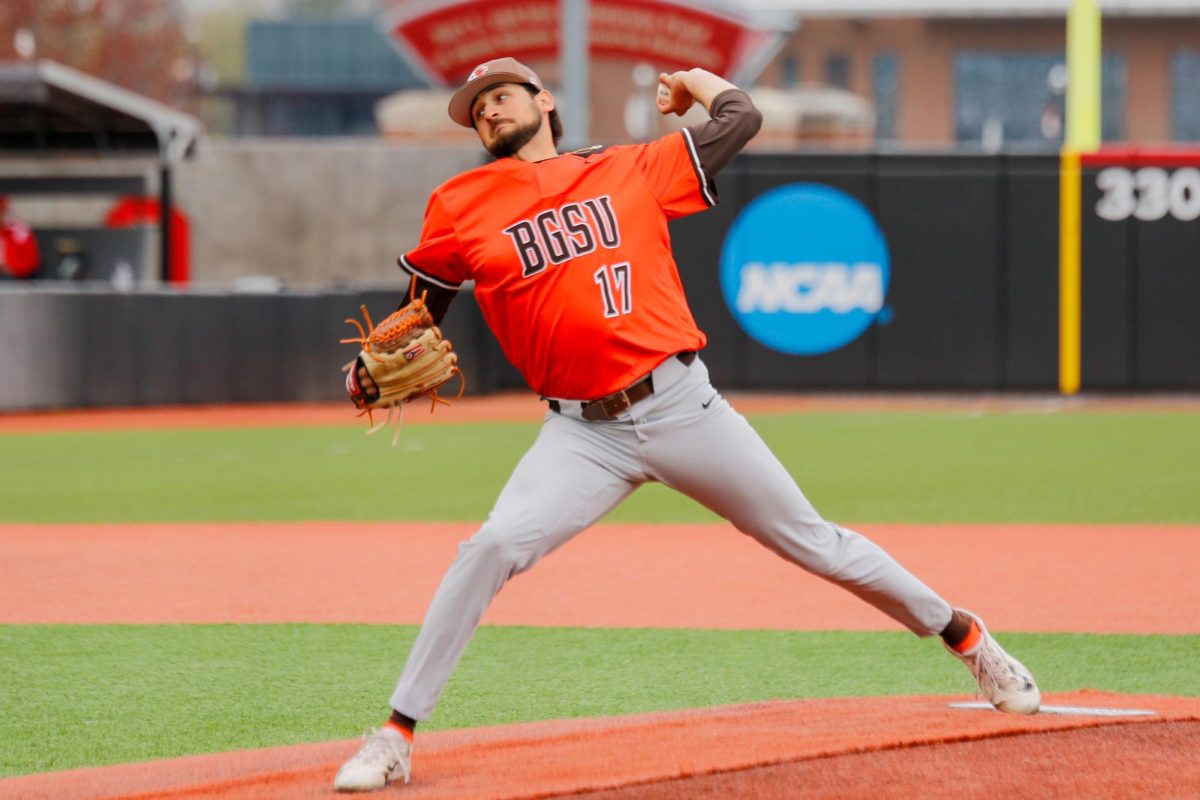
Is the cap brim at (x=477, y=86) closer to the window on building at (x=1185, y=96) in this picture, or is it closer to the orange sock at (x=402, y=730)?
the orange sock at (x=402, y=730)

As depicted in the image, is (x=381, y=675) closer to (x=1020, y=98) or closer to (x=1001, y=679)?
(x=1001, y=679)

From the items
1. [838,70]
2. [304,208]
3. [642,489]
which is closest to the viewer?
[642,489]

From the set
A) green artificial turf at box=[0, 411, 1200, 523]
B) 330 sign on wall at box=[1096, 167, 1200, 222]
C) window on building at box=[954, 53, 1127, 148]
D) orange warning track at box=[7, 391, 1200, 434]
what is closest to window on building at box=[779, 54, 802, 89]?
window on building at box=[954, 53, 1127, 148]

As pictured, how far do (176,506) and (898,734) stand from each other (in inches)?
276

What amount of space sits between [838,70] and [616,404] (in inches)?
1366

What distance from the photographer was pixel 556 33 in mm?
24812

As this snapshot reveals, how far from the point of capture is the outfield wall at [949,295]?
1816 cm

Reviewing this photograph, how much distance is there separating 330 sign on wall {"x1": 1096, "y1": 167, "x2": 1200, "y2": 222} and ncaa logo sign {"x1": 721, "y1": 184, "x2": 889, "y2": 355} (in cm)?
248

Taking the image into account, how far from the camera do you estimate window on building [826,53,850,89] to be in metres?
37.8

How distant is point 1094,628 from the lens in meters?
6.53

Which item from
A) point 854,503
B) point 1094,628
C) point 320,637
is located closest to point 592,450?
point 320,637

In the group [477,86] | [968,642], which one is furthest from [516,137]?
[968,642]

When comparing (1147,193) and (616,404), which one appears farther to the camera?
(1147,193)

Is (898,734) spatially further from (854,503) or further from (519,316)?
(854,503)
